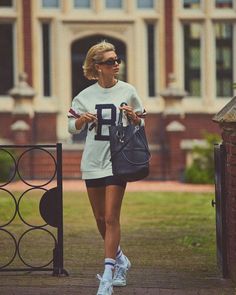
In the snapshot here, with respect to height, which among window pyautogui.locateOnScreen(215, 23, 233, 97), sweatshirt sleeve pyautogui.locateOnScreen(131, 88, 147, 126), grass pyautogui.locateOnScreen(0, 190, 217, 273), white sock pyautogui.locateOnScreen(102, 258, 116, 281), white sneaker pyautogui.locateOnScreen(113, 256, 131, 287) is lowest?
grass pyautogui.locateOnScreen(0, 190, 217, 273)

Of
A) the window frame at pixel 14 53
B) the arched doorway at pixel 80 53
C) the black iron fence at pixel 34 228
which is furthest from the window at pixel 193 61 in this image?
the black iron fence at pixel 34 228

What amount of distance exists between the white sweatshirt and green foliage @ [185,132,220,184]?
47.2 ft

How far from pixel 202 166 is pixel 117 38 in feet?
14.3

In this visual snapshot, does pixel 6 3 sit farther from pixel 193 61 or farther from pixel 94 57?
pixel 94 57

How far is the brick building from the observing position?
2483 centimetres

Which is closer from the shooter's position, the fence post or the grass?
the fence post

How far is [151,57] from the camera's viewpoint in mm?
25438

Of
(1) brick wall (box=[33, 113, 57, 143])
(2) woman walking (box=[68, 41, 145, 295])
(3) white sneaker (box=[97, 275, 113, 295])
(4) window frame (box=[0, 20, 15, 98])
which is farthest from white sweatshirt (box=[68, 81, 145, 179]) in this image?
(4) window frame (box=[0, 20, 15, 98])

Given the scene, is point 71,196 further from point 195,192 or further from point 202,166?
point 202,166

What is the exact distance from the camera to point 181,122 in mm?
24438

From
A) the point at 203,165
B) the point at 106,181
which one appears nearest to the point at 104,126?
the point at 106,181

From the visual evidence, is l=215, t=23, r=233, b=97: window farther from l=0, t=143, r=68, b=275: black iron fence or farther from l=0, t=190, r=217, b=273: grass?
l=0, t=143, r=68, b=275: black iron fence

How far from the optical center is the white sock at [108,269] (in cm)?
733

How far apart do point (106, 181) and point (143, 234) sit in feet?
15.4
